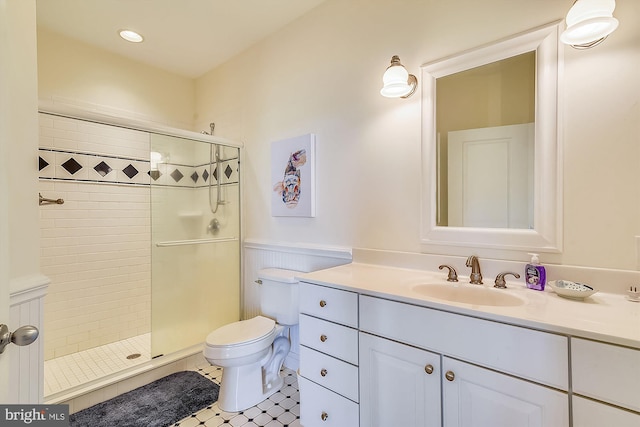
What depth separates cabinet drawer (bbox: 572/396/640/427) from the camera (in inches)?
29.2

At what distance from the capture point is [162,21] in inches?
84.0

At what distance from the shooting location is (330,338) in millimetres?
1347

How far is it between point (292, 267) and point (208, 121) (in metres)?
1.79

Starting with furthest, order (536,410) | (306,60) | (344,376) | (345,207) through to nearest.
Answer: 1. (306,60)
2. (345,207)
3. (344,376)
4. (536,410)

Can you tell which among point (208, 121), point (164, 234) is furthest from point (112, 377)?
point (208, 121)

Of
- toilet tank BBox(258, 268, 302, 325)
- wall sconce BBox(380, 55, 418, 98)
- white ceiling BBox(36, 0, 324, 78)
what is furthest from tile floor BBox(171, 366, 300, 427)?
white ceiling BBox(36, 0, 324, 78)

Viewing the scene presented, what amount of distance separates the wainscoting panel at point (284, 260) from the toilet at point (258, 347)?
0.33 ft

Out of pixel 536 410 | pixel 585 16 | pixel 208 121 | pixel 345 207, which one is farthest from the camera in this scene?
pixel 208 121

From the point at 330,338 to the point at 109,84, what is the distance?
2.78 meters

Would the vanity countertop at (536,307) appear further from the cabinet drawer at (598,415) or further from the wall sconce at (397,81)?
the wall sconce at (397,81)

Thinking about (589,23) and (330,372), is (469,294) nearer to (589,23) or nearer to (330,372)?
(330,372)

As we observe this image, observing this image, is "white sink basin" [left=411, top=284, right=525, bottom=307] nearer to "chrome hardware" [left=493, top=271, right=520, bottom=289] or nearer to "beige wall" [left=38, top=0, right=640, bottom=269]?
"chrome hardware" [left=493, top=271, right=520, bottom=289]

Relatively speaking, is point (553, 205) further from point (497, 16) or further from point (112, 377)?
point (112, 377)

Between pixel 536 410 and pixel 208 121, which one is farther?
pixel 208 121
